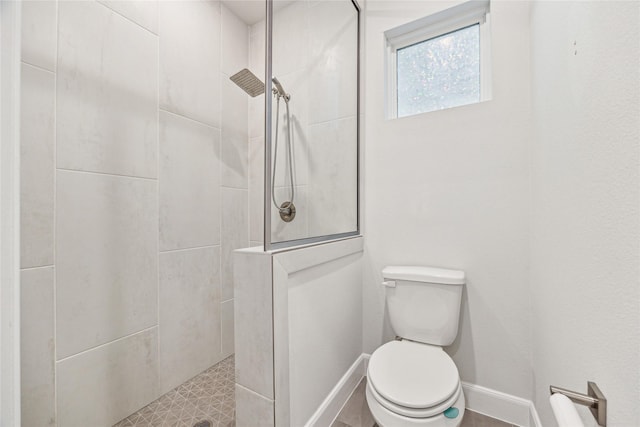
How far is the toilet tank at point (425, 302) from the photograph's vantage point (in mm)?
1308

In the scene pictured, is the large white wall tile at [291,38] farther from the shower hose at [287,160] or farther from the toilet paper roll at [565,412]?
the toilet paper roll at [565,412]

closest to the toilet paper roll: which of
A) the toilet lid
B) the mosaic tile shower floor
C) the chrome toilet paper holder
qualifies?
the chrome toilet paper holder

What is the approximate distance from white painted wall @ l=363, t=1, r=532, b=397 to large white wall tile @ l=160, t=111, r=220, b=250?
1.08 meters

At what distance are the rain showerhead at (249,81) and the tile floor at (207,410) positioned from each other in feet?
5.93

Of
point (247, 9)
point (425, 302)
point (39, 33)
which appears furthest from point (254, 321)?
point (247, 9)

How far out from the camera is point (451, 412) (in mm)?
953

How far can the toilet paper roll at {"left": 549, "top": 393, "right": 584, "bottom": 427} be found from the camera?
458mm

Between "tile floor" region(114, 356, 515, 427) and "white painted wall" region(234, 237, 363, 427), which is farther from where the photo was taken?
"tile floor" region(114, 356, 515, 427)

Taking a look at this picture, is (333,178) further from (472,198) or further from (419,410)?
(419,410)

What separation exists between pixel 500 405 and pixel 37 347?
2095 mm

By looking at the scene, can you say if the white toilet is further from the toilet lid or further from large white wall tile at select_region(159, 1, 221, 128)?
large white wall tile at select_region(159, 1, 221, 128)

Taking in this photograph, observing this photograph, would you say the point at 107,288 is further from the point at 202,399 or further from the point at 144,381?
the point at 202,399

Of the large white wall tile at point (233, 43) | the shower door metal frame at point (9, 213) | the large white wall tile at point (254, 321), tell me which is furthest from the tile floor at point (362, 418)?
the large white wall tile at point (233, 43)

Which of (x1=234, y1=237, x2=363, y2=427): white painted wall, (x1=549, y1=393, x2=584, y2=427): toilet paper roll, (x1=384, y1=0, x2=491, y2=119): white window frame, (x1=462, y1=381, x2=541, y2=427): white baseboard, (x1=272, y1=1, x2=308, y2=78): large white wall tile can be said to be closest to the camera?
(x1=549, y1=393, x2=584, y2=427): toilet paper roll
